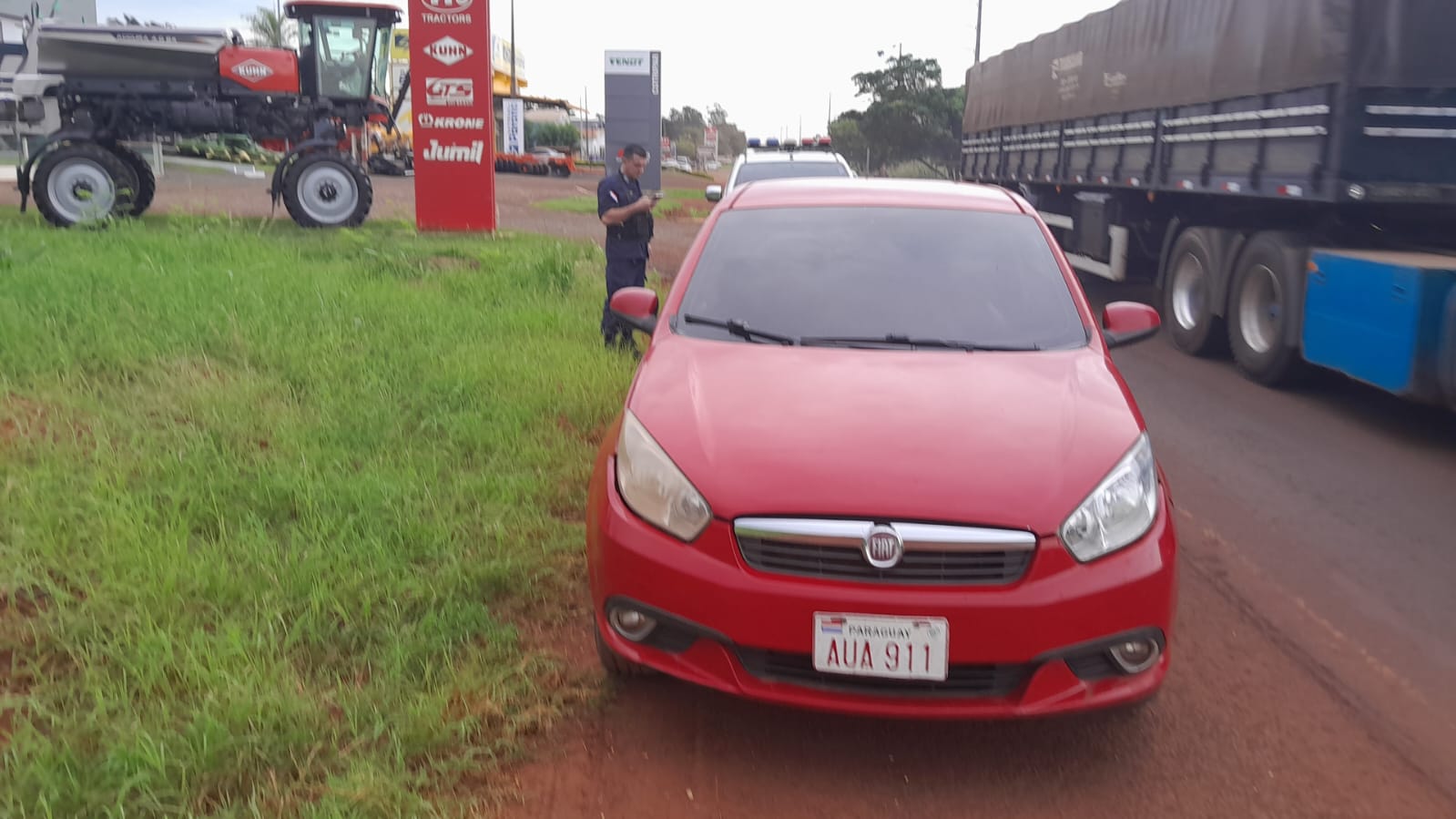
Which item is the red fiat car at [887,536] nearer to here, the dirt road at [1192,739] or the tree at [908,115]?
the dirt road at [1192,739]

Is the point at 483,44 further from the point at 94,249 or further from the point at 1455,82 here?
the point at 1455,82

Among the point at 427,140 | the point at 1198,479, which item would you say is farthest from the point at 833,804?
the point at 427,140

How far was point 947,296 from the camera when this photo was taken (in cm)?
425

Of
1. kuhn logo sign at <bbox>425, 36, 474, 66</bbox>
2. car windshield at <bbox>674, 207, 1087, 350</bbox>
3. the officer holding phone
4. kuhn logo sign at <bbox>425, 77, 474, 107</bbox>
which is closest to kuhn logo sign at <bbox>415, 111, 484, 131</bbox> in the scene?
kuhn logo sign at <bbox>425, 77, 474, 107</bbox>

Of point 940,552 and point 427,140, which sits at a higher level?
point 427,140

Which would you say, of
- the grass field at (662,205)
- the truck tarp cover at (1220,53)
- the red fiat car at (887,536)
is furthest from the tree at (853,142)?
the red fiat car at (887,536)

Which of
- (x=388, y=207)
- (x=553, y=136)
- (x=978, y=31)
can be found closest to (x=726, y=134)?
(x=553, y=136)

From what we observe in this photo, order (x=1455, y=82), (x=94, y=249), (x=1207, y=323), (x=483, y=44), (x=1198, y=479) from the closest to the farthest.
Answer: (x=1198, y=479)
(x=1455, y=82)
(x=1207, y=323)
(x=94, y=249)
(x=483, y=44)

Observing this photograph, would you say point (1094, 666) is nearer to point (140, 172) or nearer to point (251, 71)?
point (140, 172)

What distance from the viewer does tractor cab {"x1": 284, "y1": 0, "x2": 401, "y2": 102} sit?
15547 mm

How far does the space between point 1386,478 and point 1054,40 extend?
10273 mm

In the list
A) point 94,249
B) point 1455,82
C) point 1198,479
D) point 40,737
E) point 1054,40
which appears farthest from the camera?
point 1054,40

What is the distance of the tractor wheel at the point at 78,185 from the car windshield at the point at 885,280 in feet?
39.5

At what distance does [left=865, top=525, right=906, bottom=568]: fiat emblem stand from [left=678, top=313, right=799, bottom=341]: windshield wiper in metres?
1.19
